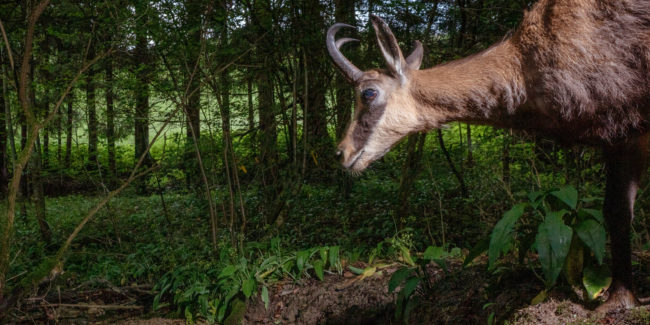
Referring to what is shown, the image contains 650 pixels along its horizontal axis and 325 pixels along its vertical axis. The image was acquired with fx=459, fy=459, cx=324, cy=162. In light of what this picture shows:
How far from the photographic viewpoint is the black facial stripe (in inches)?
124

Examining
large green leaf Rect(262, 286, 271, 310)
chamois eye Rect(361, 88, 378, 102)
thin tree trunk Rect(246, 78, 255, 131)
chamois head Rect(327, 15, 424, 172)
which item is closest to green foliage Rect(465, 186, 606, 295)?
chamois head Rect(327, 15, 424, 172)

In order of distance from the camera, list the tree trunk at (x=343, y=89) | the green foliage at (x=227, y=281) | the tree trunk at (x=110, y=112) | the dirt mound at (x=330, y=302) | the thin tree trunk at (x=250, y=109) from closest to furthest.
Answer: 1. the dirt mound at (x=330, y=302)
2. the green foliage at (x=227, y=281)
3. the tree trunk at (x=343, y=89)
4. the tree trunk at (x=110, y=112)
5. the thin tree trunk at (x=250, y=109)

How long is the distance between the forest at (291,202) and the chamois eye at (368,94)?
3.31ft

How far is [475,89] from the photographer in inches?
116

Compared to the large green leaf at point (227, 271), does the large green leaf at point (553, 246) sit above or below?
→ above

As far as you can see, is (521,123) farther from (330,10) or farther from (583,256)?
(330,10)

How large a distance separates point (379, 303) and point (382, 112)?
5.74 ft

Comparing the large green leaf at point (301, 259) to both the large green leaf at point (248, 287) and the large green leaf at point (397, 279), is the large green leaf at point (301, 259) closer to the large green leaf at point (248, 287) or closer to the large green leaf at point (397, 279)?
the large green leaf at point (248, 287)

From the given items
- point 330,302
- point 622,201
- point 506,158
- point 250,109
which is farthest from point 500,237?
point 250,109

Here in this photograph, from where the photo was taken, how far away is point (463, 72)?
3004mm

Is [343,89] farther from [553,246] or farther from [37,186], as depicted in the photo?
[553,246]

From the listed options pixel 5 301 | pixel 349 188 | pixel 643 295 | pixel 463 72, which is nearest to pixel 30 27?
pixel 5 301

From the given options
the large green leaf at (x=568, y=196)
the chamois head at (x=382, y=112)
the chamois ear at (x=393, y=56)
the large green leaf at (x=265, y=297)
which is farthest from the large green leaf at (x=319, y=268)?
the large green leaf at (x=568, y=196)

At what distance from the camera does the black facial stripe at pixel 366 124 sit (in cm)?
315
